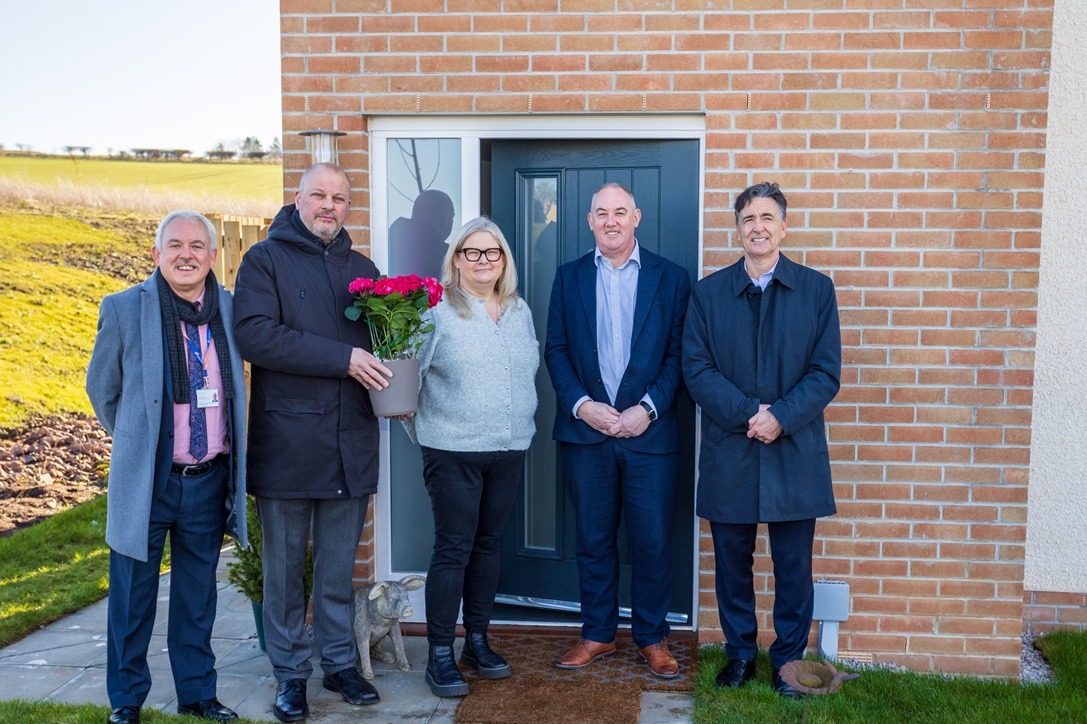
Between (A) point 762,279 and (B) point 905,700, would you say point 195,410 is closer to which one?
(A) point 762,279

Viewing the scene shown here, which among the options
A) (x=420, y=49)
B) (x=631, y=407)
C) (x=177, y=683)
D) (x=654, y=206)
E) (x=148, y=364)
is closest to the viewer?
(x=148, y=364)

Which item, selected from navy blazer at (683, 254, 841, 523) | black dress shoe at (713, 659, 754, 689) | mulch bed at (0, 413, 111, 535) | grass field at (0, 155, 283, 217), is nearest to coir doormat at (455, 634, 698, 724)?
black dress shoe at (713, 659, 754, 689)

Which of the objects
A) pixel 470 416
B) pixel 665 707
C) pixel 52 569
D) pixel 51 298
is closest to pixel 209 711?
pixel 470 416

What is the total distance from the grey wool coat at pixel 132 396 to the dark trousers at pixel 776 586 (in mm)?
2111

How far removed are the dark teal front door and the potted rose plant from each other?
112cm

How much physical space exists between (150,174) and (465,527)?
15.4 m

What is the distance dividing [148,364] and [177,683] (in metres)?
1.21

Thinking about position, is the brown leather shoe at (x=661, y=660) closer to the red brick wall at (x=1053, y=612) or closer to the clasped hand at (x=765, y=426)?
the clasped hand at (x=765, y=426)

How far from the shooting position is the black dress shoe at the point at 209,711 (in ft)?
11.4

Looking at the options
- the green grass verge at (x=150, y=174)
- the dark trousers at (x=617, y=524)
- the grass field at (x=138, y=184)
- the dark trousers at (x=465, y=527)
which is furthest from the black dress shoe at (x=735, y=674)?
the green grass verge at (x=150, y=174)

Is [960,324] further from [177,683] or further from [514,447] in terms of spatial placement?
[177,683]

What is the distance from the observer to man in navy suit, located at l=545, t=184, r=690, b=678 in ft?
12.4

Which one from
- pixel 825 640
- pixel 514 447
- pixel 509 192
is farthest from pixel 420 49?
pixel 825 640

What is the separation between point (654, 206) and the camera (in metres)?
4.38
